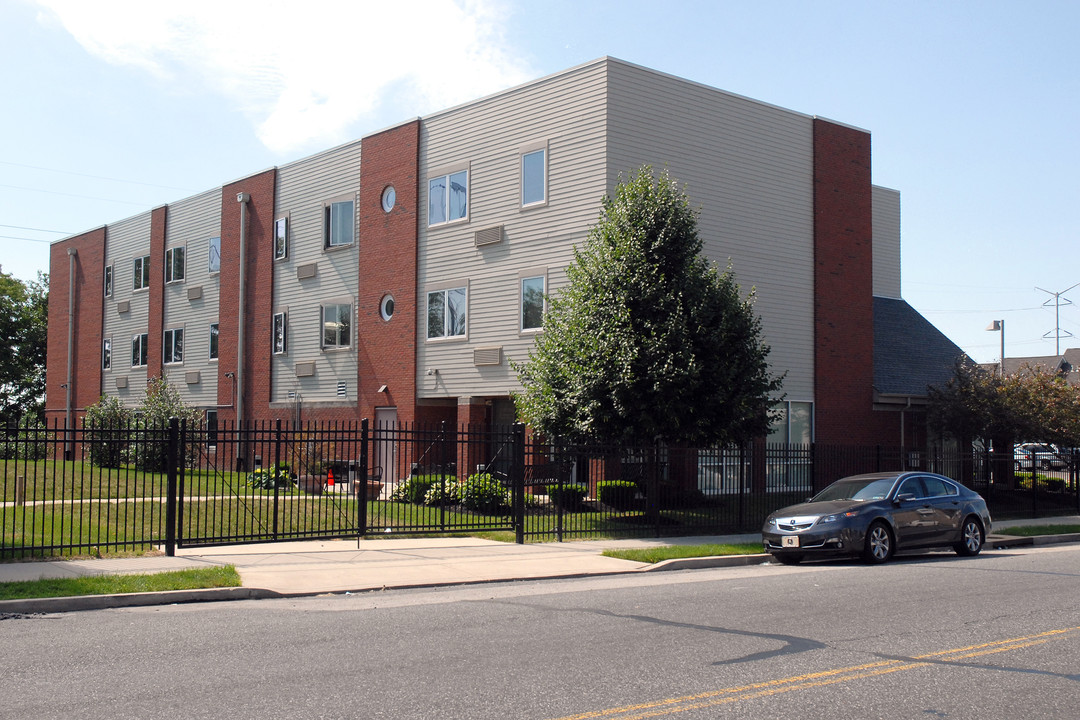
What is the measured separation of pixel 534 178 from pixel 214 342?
16894 mm

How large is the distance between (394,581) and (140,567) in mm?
3347

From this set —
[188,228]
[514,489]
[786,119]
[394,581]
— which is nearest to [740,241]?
[786,119]

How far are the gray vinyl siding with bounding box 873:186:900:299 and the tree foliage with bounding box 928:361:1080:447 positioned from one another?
7100 millimetres

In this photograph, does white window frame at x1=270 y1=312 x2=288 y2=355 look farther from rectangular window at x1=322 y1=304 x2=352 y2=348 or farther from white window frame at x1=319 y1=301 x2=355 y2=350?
rectangular window at x1=322 y1=304 x2=352 y2=348

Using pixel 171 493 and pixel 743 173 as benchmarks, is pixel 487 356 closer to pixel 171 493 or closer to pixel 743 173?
pixel 743 173

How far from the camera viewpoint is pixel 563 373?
63.4 ft

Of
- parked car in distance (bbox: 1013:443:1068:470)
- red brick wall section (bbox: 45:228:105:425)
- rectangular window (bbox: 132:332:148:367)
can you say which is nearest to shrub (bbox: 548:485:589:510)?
parked car in distance (bbox: 1013:443:1068:470)

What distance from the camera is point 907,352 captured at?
29938mm

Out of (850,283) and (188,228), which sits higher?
(188,228)

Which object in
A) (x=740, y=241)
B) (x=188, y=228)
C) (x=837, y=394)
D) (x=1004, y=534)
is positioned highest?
(x=188, y=228)

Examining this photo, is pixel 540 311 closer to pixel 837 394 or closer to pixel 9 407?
pixel 837 394

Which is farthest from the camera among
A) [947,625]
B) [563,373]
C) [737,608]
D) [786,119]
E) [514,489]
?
[786,119]

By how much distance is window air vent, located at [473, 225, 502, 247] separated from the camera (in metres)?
25.7

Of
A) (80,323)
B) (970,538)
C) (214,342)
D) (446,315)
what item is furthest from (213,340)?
(970,538)
